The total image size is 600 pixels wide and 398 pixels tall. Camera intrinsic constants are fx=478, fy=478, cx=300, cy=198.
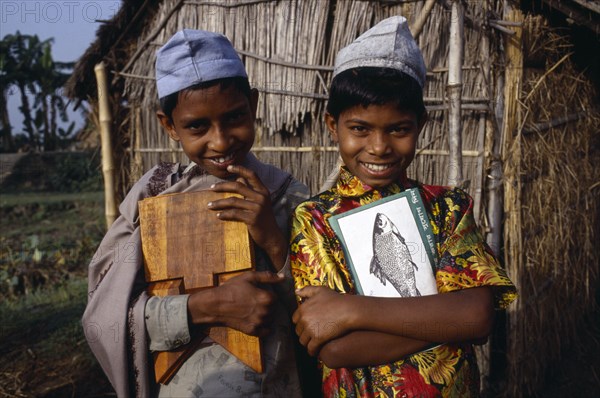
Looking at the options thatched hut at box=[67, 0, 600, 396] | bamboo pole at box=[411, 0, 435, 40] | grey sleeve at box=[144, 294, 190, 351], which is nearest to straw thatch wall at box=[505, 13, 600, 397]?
thatched hut at box=[67, 0, 600, 396]

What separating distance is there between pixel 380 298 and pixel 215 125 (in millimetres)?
700

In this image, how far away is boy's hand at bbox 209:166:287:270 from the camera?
1.36 m

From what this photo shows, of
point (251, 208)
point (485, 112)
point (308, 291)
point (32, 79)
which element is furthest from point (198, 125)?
point (32, 79)

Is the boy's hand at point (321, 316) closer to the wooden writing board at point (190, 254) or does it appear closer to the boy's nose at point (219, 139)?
the wooden writing board at point (190, 254)

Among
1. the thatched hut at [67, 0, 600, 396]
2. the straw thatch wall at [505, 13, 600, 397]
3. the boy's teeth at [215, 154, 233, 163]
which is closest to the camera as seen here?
the boy's teeth at [215, 154, 233, 163]

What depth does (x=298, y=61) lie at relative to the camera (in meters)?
3.91

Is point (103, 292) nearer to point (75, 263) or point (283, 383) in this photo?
point (283, 383)

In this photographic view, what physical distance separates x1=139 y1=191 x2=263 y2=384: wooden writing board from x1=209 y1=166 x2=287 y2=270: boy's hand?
3 cm

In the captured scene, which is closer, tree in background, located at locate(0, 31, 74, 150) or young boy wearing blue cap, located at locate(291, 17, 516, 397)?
young boy wearing blue cap, located at locate(291, 17, 516, 397)

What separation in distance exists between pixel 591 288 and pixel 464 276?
460 cm

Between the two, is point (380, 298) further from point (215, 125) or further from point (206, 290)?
point (215, 125)

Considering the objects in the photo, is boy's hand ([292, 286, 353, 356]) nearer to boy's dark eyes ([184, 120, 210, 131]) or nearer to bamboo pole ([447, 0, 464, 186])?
boy's dark eyes ([184, 120, 210, 131])

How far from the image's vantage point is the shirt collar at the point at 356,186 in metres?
1.52

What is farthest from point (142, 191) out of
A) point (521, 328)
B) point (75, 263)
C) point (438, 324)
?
point (75, 263)
